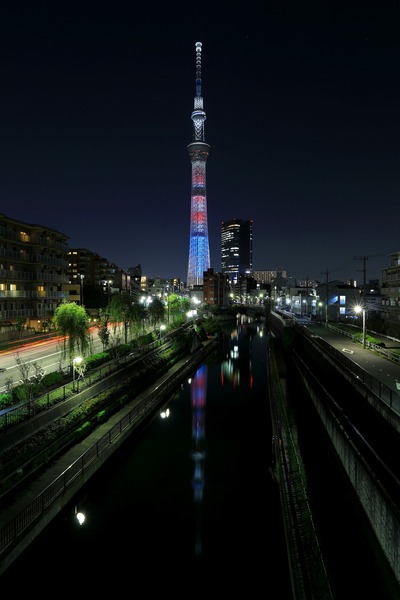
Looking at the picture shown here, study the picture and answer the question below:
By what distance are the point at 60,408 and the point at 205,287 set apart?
94400mm

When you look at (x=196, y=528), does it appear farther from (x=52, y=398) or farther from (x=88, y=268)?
(x=88, y=268)

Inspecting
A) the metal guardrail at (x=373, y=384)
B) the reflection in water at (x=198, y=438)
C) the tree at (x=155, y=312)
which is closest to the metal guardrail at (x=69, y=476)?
the reflection in water at (x=198, y=438)

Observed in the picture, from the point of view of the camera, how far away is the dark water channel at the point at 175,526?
8805 mm

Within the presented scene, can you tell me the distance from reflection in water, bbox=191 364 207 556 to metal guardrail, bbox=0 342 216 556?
8.02 ft

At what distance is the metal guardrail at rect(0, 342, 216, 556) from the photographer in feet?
26.5

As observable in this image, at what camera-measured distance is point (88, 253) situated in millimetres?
75500

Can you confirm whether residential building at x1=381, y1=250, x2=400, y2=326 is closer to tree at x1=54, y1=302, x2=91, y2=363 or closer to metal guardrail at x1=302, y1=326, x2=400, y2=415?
metal guardrail at x1=302, y1=326, x2=400, y2=415

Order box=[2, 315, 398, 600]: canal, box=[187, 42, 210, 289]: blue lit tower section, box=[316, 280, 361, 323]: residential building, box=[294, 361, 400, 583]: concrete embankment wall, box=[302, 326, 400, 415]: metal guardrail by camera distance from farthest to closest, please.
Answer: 1. box=[187, 42, 210, 289]: blue lit tower section
2. box=[316, 280, 361, 323]: residential building
3. box=[302, 326, 400, 415]: metal guardrail
4. box=[2, 315, 398, 600]: canal
5. box=[294, 361, 400, 583]: concrete embankment wall

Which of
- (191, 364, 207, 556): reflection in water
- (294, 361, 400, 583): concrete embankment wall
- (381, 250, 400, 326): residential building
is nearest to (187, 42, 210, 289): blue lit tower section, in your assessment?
(381, 250, 400, 326): residential building

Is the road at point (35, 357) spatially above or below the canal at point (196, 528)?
above

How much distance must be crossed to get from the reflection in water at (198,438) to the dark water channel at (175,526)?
2.2 inches

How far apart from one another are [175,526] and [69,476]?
341cm

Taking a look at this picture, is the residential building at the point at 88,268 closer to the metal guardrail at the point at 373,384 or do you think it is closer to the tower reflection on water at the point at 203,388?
the tower reflection on water at the point at 203,388

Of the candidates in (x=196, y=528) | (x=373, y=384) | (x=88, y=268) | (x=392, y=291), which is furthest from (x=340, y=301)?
(x=196, y=528)
